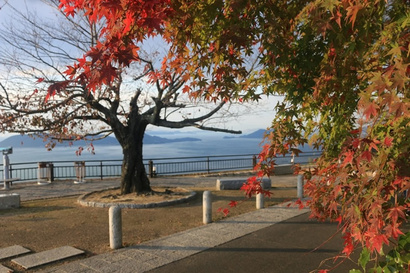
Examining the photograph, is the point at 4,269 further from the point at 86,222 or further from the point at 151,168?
the point at 151,168

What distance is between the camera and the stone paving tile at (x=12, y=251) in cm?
616

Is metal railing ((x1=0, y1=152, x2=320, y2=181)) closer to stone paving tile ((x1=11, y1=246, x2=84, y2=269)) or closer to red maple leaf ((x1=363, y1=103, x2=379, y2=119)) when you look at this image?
stone paving tile ((x1=11, y1=246, x2=84, y2=269))

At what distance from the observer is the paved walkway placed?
18.2ft

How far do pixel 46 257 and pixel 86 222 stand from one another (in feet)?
9.28

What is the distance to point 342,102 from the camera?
13.2 feet

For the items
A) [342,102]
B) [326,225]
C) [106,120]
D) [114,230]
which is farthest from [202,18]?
[106,120]

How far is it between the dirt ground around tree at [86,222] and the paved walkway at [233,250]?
619 mm

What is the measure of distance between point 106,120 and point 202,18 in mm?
9120

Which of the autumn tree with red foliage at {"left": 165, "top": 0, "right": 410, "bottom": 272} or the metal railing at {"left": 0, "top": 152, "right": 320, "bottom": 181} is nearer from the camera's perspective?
the autumn tree with red foliage at {"left": 165, "top": 0, "right": 410, "bottom": 272}

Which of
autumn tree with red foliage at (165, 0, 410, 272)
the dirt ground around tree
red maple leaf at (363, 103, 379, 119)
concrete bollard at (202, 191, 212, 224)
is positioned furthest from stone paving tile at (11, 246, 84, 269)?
red maple leaf at (363, 103, 379, 119)

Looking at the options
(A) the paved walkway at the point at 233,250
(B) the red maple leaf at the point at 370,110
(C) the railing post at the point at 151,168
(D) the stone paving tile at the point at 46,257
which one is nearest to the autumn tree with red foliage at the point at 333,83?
(B) the red maple leaf at the point at 370,110

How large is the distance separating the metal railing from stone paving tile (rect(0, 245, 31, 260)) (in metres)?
10.4

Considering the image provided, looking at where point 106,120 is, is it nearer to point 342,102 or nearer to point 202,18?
point 202,18

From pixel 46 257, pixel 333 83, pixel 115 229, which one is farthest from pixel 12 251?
pixel 333 83
